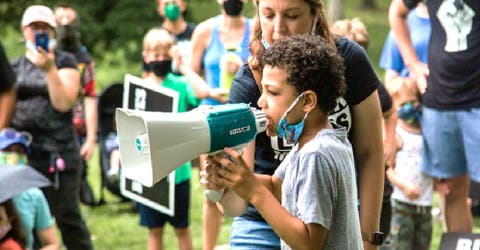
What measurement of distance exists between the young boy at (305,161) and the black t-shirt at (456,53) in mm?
2746

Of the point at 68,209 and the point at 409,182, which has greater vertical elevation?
the point at 409,182

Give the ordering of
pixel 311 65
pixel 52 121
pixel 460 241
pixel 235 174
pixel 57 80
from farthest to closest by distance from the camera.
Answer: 1. pixel 52 121
2. pixel 57 80
3. pixel 460 241
4. pixel 311 65
5. pixel 235 174

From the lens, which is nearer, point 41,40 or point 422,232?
point 422,232

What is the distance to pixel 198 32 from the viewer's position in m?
8.10

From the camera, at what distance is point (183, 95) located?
803cm

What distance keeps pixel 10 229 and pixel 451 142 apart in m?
2.66

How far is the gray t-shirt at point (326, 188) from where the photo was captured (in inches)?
136

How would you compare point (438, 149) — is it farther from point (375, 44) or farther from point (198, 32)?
point (375, 44)

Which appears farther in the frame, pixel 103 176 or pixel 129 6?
pixel 129 6

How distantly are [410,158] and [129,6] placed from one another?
15.0 m

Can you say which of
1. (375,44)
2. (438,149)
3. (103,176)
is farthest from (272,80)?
(375,44)

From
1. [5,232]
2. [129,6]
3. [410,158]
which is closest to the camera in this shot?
[5,232]

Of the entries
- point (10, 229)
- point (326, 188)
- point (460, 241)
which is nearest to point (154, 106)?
point (10, 229)

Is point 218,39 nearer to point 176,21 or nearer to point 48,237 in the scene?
point 176,21
